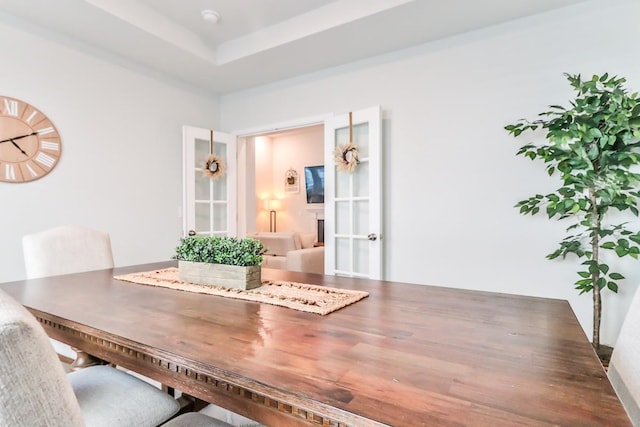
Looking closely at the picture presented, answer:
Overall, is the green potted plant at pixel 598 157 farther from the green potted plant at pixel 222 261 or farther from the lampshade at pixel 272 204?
the lampshade at pixel 272 204

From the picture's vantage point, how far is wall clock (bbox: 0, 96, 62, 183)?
2521 mm

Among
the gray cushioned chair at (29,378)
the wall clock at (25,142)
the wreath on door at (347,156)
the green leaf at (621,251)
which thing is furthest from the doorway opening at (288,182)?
the gray cushioned chair at (29,378)

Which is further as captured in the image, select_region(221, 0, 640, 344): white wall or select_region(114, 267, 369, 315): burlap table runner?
select_region(221, 0, 640, 344): white wall

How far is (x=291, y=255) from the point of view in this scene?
12.8 ft

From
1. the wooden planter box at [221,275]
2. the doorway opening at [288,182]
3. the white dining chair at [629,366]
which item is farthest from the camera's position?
the doorway opening at [288,182]

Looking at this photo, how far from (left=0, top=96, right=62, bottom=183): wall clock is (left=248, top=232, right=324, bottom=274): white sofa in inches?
80.3

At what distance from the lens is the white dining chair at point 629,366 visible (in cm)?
83

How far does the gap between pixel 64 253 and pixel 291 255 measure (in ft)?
7.21

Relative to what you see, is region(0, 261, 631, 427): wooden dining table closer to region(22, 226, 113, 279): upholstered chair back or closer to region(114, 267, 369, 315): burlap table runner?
region(114, 267, 369, 315): burlap table runner

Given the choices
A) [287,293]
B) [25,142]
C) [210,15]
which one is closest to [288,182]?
[210,15]

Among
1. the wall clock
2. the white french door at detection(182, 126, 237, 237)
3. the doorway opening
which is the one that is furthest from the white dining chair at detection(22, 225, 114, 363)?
the doorway opening

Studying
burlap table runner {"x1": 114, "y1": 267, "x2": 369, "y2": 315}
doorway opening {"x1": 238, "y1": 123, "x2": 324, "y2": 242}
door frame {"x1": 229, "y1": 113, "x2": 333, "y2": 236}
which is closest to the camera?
burlap table runner {"x1": 114, "y1": 267, "x2": 369, "y2": 315}

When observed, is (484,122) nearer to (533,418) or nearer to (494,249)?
(494,249)

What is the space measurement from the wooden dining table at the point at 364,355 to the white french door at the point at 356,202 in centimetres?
171
